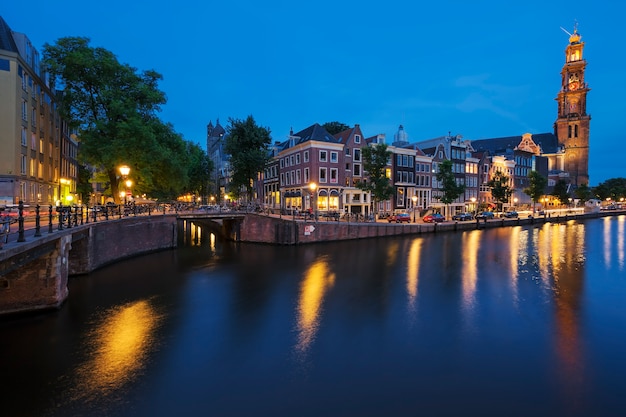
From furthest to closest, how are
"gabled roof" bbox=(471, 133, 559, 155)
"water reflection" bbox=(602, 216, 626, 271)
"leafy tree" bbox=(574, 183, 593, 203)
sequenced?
"gabled roof" bbox=(471, 133, 559, 155) < "leafy tree" bbox=(574, 183, 593, 203) < "water reflection" bbox=(602, 216, 626, 271)

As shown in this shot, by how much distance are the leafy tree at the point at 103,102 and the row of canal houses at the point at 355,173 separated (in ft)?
58.8

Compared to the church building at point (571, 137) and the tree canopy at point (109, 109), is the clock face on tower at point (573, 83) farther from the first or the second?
the tree canopy at point (109, 109)

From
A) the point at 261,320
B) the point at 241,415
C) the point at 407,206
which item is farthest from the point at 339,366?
the point at 407,206

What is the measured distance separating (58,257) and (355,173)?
45.4 meters

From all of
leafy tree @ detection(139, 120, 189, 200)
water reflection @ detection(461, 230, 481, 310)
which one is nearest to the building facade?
leafy tree @ detection(139, 120, 189, 200)

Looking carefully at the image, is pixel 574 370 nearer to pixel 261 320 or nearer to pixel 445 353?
pixel 445 353

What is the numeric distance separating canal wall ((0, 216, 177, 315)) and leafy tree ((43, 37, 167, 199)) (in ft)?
21.6

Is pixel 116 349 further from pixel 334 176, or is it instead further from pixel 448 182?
pixel 448 182

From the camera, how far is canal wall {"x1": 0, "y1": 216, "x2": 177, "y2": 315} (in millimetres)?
13375

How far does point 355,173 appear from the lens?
2232 inches

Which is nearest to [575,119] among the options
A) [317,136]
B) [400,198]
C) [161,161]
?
[400,198]

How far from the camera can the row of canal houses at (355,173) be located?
174 feet

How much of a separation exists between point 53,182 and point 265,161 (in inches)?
1009

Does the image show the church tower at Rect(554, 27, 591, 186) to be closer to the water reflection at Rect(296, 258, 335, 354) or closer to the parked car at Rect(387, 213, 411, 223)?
the parked car at Rect(387, 213, 411, 223)
